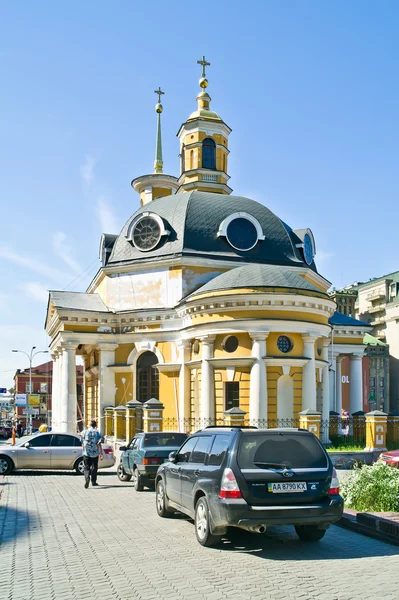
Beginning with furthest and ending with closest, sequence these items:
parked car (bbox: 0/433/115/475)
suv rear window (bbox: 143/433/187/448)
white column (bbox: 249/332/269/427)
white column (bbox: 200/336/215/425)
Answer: white column (bbox: 200/336/215/425)
white column (bbox: 249/332/269/427)
parked car (bbox: 0/433/115/475)
suv rear window (bbox: 143/433/187/448)

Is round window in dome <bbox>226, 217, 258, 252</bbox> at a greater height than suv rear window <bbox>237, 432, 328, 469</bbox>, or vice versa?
round window in dome <bbox>226, 217, 258, 252</bbox>

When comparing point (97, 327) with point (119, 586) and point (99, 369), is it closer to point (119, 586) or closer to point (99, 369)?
point (99, 369)

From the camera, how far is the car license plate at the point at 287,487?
334 inches

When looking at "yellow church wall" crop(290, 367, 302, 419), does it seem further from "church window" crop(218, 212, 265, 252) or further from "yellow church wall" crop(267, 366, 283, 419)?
"church window" crop(218, 212, 265, 252)

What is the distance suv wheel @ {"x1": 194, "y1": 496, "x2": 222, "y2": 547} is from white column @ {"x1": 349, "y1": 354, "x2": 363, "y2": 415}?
2806cm

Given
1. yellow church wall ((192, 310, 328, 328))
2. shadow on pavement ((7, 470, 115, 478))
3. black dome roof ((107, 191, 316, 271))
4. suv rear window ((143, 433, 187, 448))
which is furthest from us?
black dome roof ((107, 191, 316, 271))

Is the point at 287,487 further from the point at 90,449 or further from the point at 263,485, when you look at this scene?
the point at 90,449

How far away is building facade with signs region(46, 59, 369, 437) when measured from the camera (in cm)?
2584

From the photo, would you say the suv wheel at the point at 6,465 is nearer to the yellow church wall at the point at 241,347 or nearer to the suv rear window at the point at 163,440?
the suv rear window at the point at 163,440

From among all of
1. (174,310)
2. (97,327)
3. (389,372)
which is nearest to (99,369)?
(97,327)

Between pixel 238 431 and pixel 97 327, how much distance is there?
943 inches

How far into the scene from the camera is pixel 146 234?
32469 millimetres

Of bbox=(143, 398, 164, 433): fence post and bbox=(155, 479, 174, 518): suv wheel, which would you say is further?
bbox=(143, 398, 164, 433): fence post

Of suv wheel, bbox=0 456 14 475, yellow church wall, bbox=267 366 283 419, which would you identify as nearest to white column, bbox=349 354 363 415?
yellow church wall, bbox=267 366 283 419
